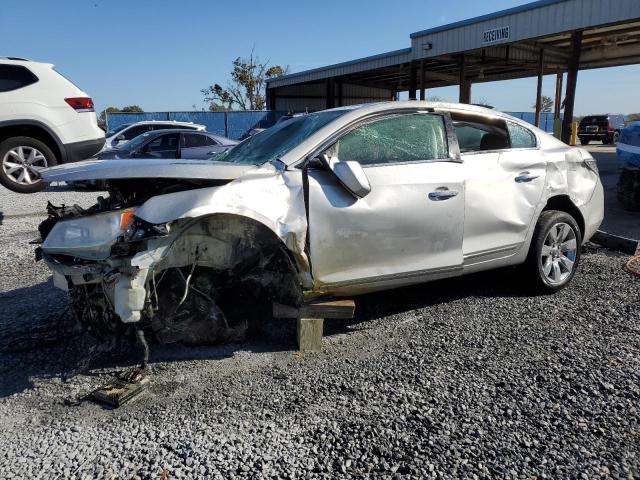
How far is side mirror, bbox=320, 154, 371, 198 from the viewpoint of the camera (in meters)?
3.16

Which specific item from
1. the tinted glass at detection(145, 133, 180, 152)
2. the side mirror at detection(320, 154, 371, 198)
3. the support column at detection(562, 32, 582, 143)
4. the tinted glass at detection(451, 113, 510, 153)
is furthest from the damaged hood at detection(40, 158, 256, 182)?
the support column at detection(562, 32, 582, 143)

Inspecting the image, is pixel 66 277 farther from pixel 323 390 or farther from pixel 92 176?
pixel 323 390

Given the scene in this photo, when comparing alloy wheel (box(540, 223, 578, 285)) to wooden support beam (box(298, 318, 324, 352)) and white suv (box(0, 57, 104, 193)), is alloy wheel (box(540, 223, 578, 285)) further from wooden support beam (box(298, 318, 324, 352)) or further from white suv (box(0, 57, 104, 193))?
white suv (box(0, 57, 104, 193))

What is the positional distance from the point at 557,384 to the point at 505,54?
848 inches

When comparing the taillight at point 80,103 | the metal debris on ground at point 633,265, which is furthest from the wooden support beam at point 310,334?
the taillight at point 80,103

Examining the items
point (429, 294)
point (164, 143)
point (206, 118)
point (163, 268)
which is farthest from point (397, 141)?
point (206, 118)

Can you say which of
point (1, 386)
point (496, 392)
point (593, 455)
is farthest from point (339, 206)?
point (1, 386)

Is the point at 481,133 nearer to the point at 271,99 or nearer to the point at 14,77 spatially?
the point at 14,77

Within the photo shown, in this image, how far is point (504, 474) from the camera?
213cm

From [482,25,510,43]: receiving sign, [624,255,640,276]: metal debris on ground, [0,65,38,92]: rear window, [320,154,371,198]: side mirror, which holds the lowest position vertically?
[624,255,640,276]: metal debris on ground

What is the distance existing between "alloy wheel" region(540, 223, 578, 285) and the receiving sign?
44.2 feet

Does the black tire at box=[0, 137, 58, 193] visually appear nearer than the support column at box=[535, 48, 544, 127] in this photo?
Yes

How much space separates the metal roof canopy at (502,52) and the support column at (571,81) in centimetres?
3

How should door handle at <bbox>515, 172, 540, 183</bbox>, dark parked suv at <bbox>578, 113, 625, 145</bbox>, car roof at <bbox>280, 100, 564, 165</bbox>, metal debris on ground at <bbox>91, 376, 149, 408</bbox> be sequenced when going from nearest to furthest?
metal debris on ground at <bbox>91, 376, 149, 408</bbox>, car roof at <bbox>280, 100, 564, 165</bbox>, door handle at <bbox>515, 172, 540, 183</bbox>, dark parked suv at <bbox>578, 113, 625, 145</bbox>
